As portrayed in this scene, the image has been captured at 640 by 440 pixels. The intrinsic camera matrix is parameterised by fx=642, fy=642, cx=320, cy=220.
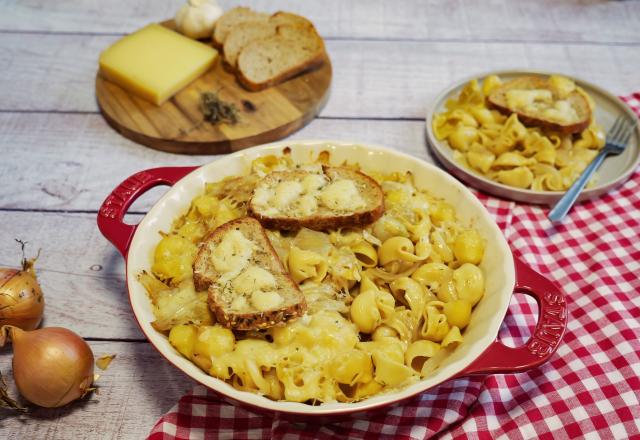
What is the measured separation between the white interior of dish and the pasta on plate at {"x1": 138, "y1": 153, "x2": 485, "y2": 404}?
0.04 metres

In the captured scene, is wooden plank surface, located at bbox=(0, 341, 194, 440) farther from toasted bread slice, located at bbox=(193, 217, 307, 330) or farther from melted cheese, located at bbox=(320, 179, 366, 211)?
melted cheese, located at bbox=(320, 179, 366, 211)

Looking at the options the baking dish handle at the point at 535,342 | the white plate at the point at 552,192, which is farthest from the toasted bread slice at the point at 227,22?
the baking dish handle at the point at 535,342

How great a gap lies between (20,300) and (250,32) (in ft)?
7.64

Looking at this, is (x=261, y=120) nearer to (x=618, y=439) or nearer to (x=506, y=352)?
(x=506, y=352)

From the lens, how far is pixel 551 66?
4.35 m

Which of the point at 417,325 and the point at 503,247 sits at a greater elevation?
the point at 503,247

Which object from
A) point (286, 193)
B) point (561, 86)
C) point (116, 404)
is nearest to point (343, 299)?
point (286, 193)

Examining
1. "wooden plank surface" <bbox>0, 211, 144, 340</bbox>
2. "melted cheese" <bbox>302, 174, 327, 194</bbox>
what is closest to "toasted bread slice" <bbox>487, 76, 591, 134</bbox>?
"melted cheese" <bbox>302, 174, 327, 194</bbox>

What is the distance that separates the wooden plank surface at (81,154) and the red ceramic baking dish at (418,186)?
729 mm

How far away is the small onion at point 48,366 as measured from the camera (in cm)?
221

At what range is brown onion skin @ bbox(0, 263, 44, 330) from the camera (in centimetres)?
243

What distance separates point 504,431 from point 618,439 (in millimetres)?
379

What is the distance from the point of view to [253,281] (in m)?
2.14

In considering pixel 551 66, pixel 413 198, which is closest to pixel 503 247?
pixel 413 198
